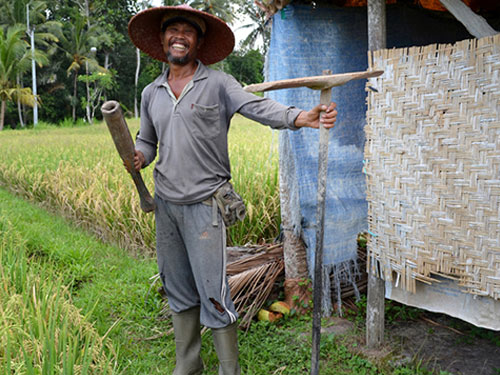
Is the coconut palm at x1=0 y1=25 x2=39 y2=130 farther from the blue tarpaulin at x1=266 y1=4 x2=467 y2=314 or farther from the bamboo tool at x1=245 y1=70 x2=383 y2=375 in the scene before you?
the bamboo tool at x1=245 y1=70 x2=383 y2=375

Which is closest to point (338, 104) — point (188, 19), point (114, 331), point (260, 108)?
point (260, 108)

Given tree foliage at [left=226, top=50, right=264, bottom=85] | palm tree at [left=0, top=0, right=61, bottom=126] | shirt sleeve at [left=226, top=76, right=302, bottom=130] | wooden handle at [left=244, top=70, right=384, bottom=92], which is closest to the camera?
wooden handle at [left=244, top=70, right=384, bottom=92]

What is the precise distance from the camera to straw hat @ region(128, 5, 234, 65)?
2113mm

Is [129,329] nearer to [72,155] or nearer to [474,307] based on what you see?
[474,307]

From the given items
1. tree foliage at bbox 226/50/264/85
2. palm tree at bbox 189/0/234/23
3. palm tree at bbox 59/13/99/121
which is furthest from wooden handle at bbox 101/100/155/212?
tree foliage at bbox 226/50/264/85

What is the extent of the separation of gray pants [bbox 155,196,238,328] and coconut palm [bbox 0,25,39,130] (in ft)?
62.6

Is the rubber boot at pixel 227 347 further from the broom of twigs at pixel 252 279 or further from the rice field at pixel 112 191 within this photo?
the rice field at pixel 112 191

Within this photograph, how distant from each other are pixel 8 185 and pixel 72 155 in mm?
1043

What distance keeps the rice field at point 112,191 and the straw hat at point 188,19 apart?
0.92m

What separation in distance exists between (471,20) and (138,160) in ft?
5.00

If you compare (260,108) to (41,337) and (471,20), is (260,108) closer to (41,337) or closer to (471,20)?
(471,20)

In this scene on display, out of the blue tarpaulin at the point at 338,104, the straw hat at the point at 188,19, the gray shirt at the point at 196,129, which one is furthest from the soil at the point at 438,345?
the straw hat at the point at 188,19

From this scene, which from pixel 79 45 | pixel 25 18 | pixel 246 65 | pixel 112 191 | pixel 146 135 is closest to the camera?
pixel 146 135

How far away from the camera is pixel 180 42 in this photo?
2.09 metres
